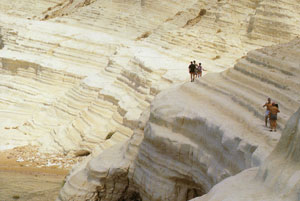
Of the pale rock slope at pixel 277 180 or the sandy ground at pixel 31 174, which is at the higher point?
the pale rock slope at pixel 277 180

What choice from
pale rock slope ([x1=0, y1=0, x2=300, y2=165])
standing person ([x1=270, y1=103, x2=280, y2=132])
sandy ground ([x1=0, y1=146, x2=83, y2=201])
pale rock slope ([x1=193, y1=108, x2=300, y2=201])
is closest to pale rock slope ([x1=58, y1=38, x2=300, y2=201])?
standing person ([x1=270, y1=103, x2=280, y2=132])

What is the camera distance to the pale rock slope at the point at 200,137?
10.8 metres

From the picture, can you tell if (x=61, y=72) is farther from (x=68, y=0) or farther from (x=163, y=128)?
(x=68, y=0)

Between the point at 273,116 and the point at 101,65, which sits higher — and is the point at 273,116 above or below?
above

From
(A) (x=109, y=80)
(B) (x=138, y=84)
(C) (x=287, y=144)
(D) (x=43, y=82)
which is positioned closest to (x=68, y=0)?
(D) (x=43, y=82)

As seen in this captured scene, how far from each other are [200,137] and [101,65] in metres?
17.2

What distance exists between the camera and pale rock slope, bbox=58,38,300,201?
10828 millimetres

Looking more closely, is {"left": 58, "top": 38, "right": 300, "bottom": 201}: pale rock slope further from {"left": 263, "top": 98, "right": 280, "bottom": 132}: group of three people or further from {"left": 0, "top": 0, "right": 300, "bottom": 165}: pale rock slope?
{"left": 0, "top": 0, "right": 300, "bottom": 165}: pale rock slope

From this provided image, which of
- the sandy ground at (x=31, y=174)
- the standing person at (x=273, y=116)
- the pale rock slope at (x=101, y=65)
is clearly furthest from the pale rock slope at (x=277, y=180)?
the pale rock slope at (x=101, y=65)

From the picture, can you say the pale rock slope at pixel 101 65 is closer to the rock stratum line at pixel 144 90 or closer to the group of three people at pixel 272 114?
the rock stratum line at pixel 144 90

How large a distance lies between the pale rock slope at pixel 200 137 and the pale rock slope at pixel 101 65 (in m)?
4.83

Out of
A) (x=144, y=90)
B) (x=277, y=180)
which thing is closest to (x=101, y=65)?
(x=144, y=90)

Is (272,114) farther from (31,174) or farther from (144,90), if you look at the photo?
(31,174)

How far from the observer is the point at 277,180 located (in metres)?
6.60
